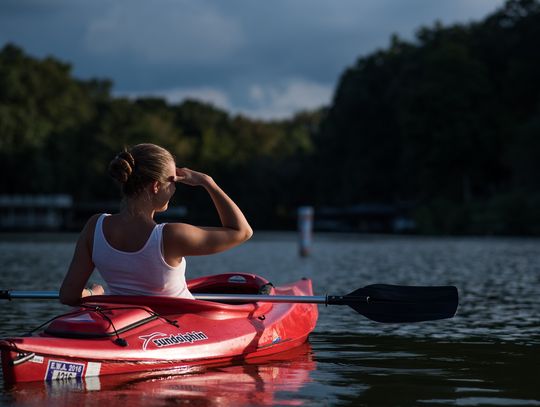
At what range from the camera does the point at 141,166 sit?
7.74 metres

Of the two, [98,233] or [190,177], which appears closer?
[190,177]

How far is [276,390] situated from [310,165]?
9401cm

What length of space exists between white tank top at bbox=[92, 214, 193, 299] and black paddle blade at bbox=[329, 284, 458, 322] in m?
1.78

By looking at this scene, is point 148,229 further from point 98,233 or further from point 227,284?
point 227,284

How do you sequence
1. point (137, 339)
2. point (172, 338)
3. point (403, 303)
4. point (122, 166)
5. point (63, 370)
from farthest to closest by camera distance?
1. point (403, 303)
2. point (172, 338)
3. point (137, 339)
4. point (63, 370)
5. point (122, 166)

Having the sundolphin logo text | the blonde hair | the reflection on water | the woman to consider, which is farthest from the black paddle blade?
the blonde hair

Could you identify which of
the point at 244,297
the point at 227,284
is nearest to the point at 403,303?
the point at 244,297

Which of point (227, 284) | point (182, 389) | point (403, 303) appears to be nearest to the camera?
point (182, 389)

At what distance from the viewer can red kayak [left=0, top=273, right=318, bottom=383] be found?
308 inches

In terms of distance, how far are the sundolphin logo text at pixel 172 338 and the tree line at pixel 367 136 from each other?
56.5 meters

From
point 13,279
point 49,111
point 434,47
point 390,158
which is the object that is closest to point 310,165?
point 390,158

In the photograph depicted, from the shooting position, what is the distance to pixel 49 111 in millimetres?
110312

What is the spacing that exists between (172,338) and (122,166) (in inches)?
65.3

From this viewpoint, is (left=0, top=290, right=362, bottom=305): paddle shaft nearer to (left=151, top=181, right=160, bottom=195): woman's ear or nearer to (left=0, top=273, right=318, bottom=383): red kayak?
(left=0, top=273, right=318, bottom=383): red kayak
